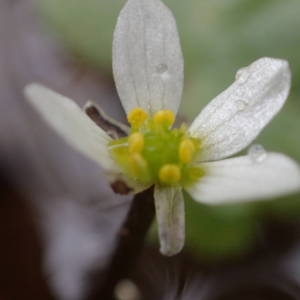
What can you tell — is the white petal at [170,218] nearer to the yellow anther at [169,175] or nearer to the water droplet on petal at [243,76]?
the yellow anther at [169,175]

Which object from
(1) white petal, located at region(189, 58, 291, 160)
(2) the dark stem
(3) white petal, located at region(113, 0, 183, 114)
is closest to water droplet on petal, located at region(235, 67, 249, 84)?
(1) white petal, located at region(189, 58, 291, 160)

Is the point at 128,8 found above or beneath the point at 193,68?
above

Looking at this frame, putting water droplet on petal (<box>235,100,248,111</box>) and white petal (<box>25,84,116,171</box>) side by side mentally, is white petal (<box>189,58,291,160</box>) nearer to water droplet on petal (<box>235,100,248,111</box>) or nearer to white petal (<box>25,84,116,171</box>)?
water droplet on petal (<box>235,100,248,111</box>)

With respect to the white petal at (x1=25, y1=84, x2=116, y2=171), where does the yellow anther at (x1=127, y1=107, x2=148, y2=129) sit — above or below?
below

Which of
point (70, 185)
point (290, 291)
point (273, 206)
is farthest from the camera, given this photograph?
point (70, 185)

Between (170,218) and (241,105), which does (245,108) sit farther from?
(170,218)

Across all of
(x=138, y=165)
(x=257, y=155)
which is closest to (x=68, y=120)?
(x=138, y=165)

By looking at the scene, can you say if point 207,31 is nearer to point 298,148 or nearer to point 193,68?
point 193,68

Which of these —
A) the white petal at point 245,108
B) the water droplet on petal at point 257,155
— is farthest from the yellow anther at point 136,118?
the water droplet on petal at point 257,155

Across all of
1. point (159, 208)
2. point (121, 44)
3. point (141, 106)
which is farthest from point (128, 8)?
point (159, 208)
